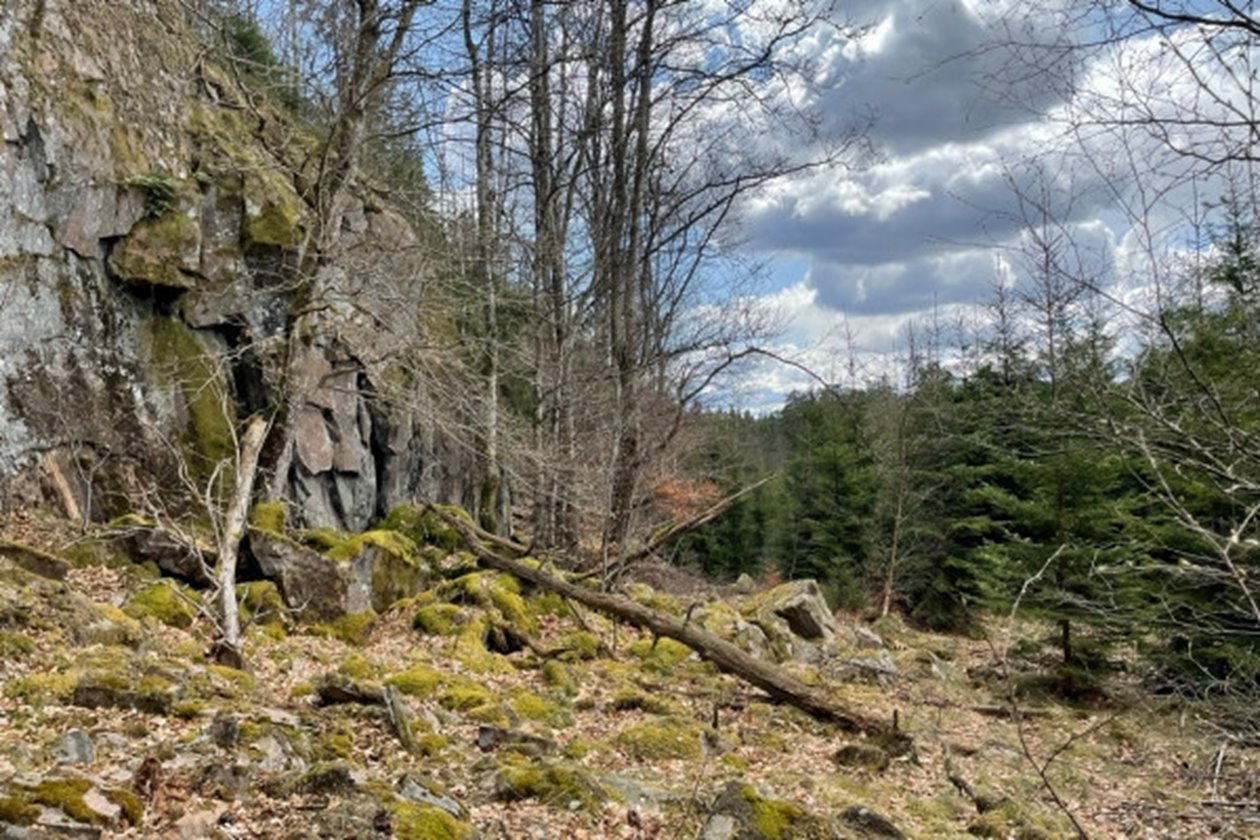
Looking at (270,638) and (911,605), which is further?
(911,605)

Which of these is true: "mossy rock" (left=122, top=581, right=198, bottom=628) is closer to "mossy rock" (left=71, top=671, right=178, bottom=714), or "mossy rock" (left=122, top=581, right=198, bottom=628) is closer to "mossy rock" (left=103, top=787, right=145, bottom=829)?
"mossy rock" (left=71, top=671, right=178, bottom=714)

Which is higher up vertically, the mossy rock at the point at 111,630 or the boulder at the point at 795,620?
the mossy rock at the point at 111,630

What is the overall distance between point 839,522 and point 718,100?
14876 millimetres

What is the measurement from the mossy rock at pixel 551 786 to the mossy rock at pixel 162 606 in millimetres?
3720

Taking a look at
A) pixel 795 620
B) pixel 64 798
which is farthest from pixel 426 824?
pixel 795 620

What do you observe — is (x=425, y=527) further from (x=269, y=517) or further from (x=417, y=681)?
(x=417, y=681)

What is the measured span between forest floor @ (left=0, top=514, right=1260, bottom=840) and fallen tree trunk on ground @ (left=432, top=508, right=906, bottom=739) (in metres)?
0.21

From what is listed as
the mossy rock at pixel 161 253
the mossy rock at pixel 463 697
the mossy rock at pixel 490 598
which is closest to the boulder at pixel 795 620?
the mossy rock at pixel 490 598

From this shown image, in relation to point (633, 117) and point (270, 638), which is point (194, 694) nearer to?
point (270, 638)

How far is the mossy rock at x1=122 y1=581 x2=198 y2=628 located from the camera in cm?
693

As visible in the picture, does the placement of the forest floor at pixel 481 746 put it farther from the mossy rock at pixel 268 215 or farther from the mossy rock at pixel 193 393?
the mossy rock at pixel 268 215

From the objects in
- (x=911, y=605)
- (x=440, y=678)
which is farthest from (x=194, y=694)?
(x=911, y=605)

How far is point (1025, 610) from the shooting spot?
13.3 meters

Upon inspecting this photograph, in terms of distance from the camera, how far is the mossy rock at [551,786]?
15.0 ft
